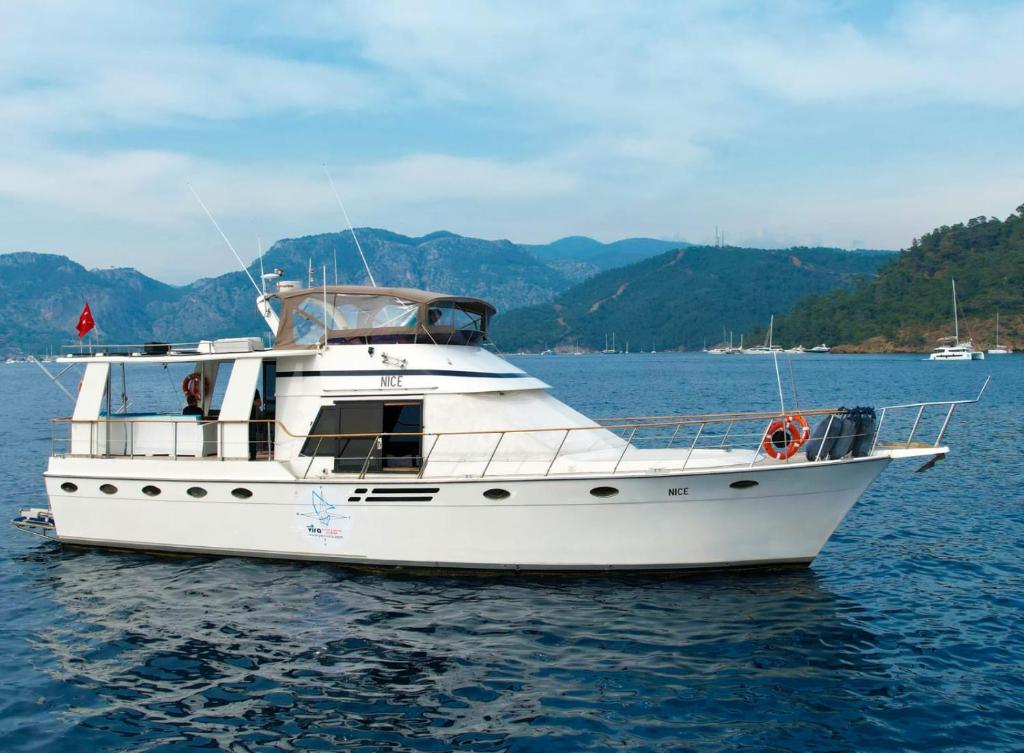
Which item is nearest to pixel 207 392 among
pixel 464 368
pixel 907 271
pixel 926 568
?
pixel 464 368

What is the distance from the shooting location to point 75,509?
1438 cm

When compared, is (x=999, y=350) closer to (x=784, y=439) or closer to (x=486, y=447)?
(x=784, y=439)

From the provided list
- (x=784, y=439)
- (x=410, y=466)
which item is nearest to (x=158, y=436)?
(x=410, y=466)

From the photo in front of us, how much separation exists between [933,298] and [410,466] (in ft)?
484

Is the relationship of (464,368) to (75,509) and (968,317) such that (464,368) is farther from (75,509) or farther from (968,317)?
(968,317)

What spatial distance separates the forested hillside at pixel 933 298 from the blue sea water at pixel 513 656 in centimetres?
12879

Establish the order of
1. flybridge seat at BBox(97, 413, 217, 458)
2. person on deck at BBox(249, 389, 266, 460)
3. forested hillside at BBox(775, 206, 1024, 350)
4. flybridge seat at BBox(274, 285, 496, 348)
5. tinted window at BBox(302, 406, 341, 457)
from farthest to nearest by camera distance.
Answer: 1. forested hillside at BBox(775, 206, 1024, 350)
2. flybridge seat at BBox(97, 413, 217, 458)
3. person on deck at BBox(249, 389, 266, 460)
4. flybridge seat at BBox(274, 285, 496, 348)
5. tinted window at BBox(302, 406, 341, 457)

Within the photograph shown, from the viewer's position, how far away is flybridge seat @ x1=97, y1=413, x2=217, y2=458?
14.4m

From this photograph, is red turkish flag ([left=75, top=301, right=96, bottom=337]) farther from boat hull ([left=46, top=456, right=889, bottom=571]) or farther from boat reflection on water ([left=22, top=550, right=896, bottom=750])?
boat reflection on water ([left=22, top=550, right=896, bottom=750])

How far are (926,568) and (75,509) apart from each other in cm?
1443

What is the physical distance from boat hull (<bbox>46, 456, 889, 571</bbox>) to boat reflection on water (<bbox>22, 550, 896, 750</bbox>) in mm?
375

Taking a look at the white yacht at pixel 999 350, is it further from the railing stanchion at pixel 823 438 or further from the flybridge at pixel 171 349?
the flybridge at pixel 171 349

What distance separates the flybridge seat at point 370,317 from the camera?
45.1 ft

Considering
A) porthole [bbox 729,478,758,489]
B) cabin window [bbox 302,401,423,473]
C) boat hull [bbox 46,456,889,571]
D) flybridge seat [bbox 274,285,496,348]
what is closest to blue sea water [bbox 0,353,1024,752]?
boat hull [bbox 46,456,889,571]
